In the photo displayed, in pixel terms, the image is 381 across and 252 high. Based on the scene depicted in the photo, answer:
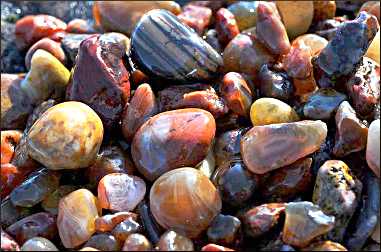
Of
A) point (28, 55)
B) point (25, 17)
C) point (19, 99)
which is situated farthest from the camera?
point (25, 17)

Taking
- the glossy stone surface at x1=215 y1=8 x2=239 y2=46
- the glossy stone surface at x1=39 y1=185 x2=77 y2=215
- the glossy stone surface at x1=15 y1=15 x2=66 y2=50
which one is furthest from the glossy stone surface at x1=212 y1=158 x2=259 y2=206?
the glossy stone surface at x1=15 y1=15 x2=66 y2=50

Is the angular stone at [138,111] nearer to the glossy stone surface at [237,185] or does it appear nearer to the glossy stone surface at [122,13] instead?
the glossy stone surface at [237,185]

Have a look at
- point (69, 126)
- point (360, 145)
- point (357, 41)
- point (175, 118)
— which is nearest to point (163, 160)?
point (175, 118)

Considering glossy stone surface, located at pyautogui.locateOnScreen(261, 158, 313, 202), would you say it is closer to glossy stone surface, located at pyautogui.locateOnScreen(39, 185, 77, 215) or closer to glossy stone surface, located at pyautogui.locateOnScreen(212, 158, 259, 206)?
glossy stone surface, located at pyautogui.locateOnScreen(212, 158, 259, 206)

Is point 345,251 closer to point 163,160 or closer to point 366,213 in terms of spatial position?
point 366,213

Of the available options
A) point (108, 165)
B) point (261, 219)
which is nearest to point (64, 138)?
point (108, 165)

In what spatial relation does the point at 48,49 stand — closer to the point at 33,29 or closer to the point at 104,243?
the point at 33,29

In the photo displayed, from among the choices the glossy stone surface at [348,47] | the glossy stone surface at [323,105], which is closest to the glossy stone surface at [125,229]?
the glossy stone surface at [323,105]
